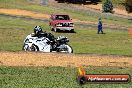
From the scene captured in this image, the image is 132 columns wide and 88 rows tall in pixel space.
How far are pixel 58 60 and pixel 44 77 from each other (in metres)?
3.87

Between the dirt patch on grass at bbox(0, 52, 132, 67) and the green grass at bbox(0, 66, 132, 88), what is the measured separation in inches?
40.1

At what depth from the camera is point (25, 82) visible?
1338cm

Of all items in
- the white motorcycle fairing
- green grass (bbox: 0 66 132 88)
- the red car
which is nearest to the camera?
green grass (bbox: 0 66 132 88)

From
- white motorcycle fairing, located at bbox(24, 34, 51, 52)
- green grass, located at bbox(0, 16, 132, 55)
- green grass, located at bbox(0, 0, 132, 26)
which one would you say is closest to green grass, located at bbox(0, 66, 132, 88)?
white motorcycle fairing, located at bbox(24, 34, 51, 52)

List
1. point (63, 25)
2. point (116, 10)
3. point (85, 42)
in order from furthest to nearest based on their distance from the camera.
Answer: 1. point (116, 10)
2. point (63, 25)
3. point (85, 42)

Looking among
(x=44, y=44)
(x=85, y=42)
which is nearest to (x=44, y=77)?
(x=44, y=44)

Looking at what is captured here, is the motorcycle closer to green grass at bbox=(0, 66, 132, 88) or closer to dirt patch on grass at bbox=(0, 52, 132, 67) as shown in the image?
dirt patch on grass at bbox=(0, 52, 132, 67)

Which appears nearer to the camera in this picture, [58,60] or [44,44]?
Answer: [58,60]

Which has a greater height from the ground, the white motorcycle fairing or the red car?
the white motorcycle fairing

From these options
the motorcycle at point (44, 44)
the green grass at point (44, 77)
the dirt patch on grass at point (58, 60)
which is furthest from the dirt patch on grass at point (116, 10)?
the green grass at point (44, 77)

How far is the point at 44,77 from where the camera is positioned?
14406 millimetres

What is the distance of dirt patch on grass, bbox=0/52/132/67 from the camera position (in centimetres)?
1746

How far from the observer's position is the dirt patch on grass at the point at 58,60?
17.5 meters

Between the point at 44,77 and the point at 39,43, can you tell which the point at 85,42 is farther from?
the point at 44,77
